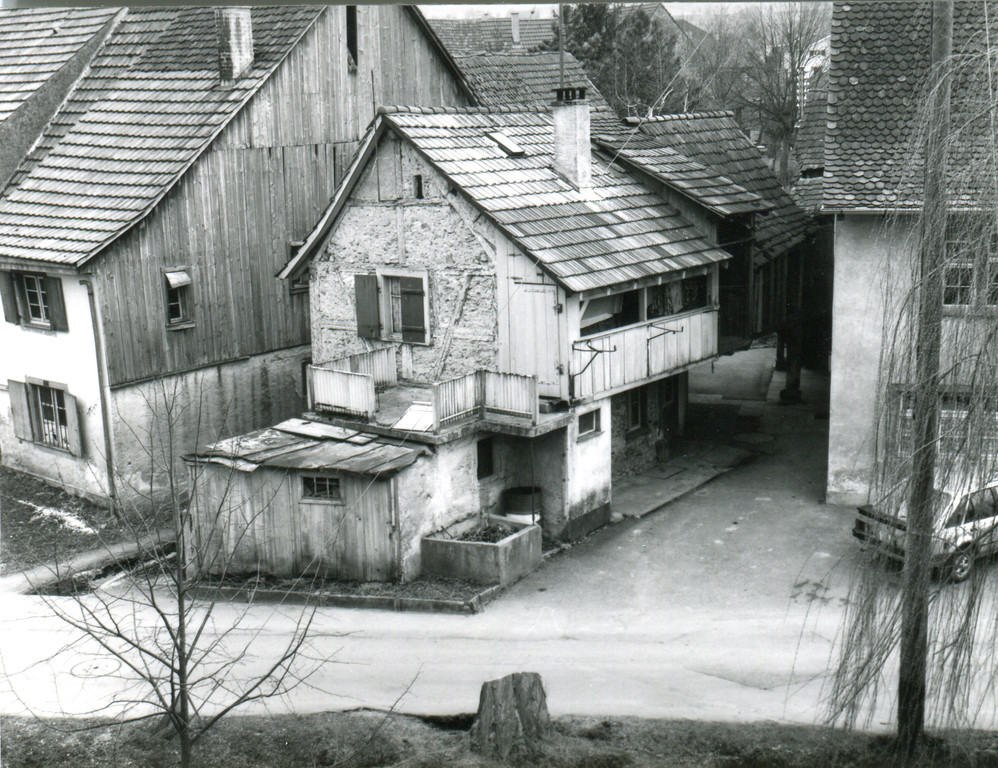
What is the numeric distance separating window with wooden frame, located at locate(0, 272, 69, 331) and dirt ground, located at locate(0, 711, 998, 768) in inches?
307

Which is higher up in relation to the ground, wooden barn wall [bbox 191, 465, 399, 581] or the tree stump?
wooden barn wall [bbox 191, 465, 399, 581]

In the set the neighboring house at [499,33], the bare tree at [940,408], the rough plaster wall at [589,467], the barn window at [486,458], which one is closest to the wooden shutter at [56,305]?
the barn window at [486,458]

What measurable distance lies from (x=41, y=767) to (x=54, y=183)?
36.4ft

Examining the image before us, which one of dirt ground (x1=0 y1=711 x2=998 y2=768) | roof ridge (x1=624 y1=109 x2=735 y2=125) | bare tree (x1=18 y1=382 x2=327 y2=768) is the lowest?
dirt ground (x1=0 y1=711 x2=998 y2=768)

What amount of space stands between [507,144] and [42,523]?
9.53 metres

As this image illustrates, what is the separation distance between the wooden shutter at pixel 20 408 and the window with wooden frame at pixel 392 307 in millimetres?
5768

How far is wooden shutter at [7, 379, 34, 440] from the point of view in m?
19.2

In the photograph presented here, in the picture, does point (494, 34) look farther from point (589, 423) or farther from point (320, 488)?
point (320, 488)

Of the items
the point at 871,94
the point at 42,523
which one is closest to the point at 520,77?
the point at 871,94

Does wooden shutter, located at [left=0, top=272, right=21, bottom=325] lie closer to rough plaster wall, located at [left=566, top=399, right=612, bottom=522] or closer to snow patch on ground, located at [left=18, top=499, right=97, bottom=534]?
snow patch on ground, located at [left=18, top=499, right=97, bottom=534]

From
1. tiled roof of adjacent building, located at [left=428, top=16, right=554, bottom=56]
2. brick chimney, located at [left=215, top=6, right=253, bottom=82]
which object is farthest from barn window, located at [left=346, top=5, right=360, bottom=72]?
tiled roof of adjacent building, located at [left=428, top=16, right=554, bottom=56]

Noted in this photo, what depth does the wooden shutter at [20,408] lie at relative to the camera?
62.8 feet

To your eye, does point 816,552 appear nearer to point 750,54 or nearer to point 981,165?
point 981,165

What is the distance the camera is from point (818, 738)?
11.8 metres
